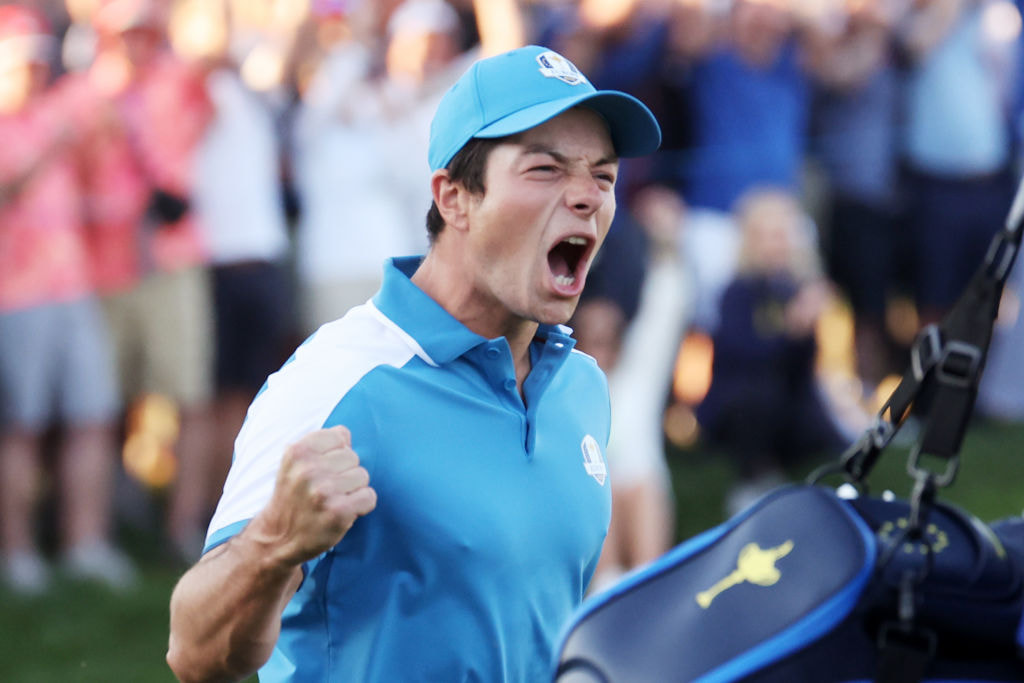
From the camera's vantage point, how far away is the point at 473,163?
289cm

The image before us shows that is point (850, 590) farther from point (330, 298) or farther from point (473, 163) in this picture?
point (330, 298)

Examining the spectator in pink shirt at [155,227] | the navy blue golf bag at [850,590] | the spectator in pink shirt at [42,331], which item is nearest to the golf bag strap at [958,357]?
the navy blue golf bag at [850,590]

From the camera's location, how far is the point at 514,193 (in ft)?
9.27

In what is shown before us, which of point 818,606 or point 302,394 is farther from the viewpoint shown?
point 302,394

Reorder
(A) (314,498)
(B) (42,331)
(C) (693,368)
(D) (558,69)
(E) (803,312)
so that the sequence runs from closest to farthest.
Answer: (A) (314,498) → (D) (558,69) → (B) (42,331) → (E) (803,312) → (C) (693,368)

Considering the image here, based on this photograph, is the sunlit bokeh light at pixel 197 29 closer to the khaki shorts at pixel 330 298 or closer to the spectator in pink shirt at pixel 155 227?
the spectator in pink shirt at pixel 155 227

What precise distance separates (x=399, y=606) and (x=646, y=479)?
4.17 meters

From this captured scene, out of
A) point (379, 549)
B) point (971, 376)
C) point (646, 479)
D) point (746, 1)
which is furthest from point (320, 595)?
point (746, 1)

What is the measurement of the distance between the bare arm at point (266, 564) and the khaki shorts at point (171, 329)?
15.7 feet

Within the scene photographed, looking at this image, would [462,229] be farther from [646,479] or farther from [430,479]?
[646,479]

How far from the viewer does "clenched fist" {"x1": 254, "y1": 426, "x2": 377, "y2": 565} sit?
90.4 inches

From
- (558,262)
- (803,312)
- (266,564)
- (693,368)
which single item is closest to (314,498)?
(266,564)

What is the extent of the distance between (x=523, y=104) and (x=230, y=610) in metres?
1.10

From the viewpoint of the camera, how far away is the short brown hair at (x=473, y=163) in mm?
2863
